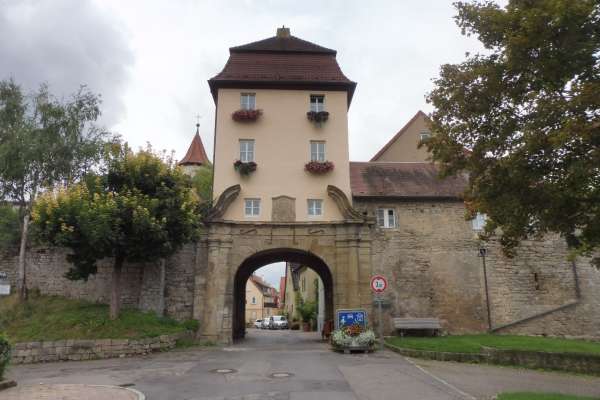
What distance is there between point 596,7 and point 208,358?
13.1 meters

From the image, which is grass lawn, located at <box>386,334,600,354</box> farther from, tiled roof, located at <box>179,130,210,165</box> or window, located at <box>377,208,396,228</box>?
tiled roof, located at <box>179,130,210,165</box>

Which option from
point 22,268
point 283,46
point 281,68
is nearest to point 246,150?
point 281,68

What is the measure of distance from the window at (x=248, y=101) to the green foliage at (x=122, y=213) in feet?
17.8

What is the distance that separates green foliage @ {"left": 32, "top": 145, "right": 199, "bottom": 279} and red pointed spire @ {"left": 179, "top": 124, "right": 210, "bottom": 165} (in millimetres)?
28520

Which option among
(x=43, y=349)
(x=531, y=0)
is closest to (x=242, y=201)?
(x=43, y=349)

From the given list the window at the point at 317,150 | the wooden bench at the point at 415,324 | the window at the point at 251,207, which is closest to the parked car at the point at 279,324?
the window at the point at 251,207

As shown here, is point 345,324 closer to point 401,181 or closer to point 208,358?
point 208,358

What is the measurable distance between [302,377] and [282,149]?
503 inches

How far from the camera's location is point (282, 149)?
21.8m

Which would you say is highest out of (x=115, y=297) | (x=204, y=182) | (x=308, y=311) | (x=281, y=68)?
(x=281, y=68)

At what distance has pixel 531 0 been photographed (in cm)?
934

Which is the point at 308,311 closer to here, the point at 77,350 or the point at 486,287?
the point at 486,287

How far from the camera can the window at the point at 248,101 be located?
880 inches

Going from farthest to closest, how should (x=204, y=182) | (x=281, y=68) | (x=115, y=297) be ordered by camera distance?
(x=204, y=182)
(x=281, y=68)
(x=115, y=297)
